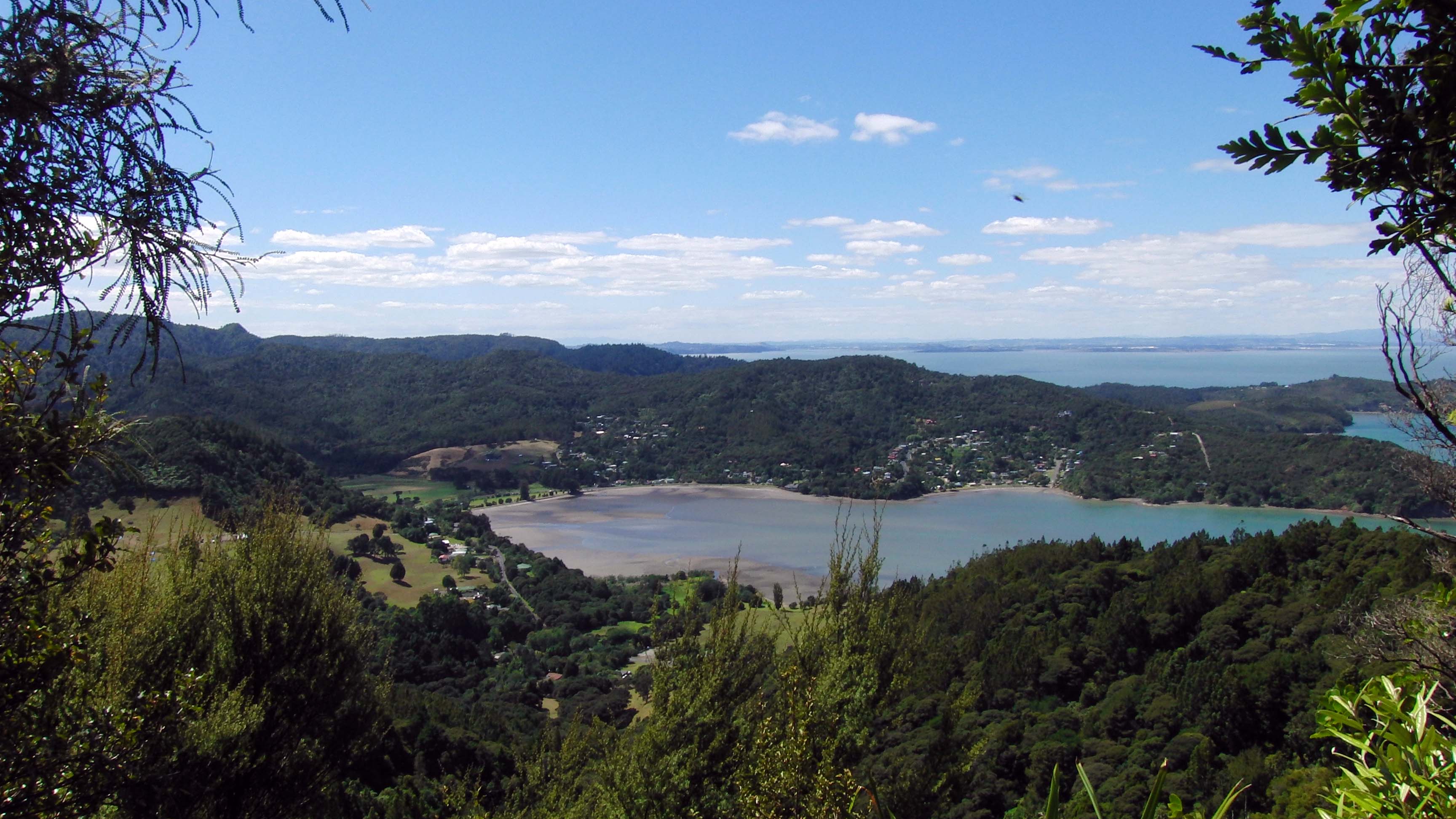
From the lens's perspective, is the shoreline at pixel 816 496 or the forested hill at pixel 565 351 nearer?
the shoreline at pixel 816 496

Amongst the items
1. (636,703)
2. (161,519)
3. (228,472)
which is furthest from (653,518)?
(161,519)

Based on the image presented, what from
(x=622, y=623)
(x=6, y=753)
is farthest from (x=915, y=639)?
(x=622, y=623)

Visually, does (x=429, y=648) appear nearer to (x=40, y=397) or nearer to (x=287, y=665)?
(x=287, y=665)

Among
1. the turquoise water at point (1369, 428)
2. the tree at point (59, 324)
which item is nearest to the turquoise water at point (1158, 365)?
the turquoise water at point (1369, 428)

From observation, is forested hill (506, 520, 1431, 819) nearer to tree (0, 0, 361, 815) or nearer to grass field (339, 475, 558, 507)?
tree (0, 0, 361, 815)

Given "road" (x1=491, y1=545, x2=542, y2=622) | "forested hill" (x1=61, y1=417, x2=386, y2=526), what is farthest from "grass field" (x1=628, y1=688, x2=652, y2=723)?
"road" (x1=491, y1=545, x2=542, y2=622)

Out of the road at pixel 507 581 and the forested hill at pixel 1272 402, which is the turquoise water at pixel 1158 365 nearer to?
the forested hill at pixel 1272 402
